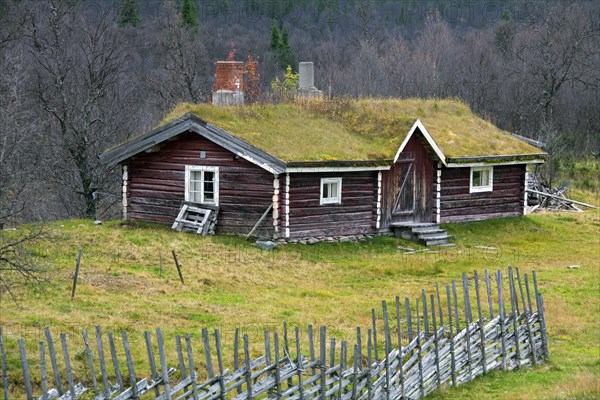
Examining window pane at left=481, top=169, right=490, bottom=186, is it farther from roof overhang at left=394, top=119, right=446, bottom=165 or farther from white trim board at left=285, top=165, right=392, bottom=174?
white trim board at left=285, top=165, right=392, bottom=174

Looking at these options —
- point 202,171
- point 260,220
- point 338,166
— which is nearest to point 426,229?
point 338,166

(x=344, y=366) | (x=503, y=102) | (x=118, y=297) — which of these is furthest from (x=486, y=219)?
(x=503, y=102)

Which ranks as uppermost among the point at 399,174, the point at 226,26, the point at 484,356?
the point at 226,26

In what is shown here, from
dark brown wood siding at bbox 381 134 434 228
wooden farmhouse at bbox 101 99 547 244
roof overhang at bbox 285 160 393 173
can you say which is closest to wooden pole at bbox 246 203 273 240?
wooden farmhouse at bbox 101 99 547 244

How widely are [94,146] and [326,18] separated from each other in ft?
256

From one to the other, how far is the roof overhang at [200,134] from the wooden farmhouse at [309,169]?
1.3 inches

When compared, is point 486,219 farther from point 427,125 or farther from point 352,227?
point 352,227

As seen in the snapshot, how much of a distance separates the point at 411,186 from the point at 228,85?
677cm

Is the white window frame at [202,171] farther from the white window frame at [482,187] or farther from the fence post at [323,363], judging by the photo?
the fence post at [323,363]

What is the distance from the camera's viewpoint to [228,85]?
103ft

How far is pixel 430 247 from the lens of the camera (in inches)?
1155

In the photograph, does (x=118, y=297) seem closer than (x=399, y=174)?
Yes

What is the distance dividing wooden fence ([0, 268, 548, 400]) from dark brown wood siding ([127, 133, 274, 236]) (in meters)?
9.13

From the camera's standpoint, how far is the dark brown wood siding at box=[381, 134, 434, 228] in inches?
1203
